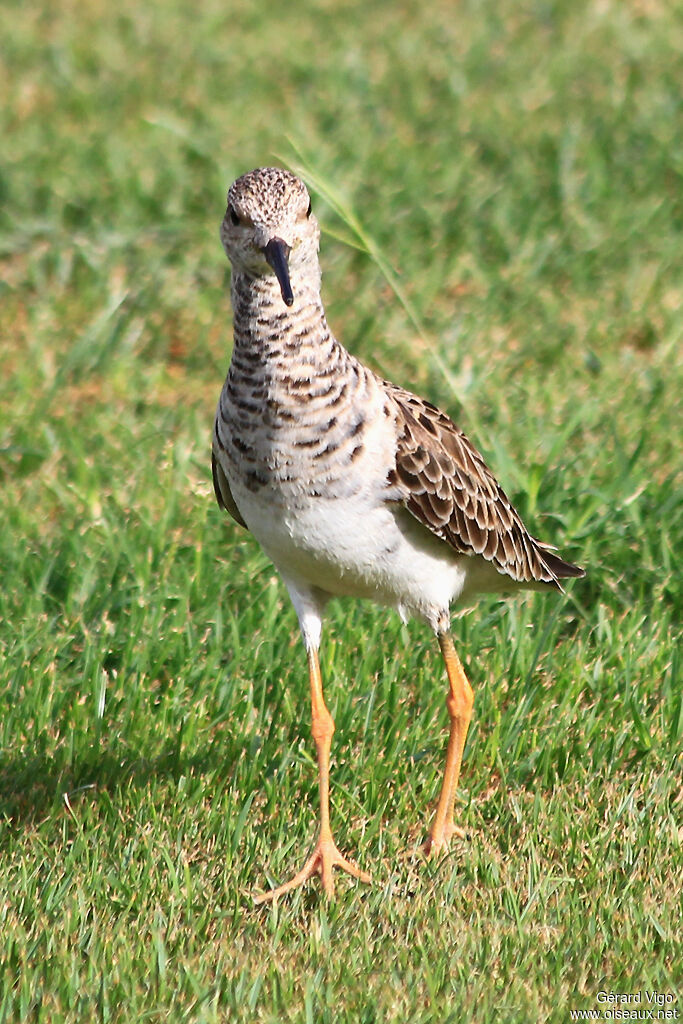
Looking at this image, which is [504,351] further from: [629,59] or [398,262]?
[629,59]

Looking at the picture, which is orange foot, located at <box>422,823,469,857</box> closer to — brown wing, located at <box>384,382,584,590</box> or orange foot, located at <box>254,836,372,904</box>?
orange foot, located at <box>254,836,372,904</box>

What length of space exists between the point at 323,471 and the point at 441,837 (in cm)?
128

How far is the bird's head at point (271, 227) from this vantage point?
13.2 ft

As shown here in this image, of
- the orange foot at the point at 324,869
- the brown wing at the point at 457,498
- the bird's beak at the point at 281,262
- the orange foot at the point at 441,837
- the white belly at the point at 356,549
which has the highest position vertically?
the bird's beak at the point at 281,262

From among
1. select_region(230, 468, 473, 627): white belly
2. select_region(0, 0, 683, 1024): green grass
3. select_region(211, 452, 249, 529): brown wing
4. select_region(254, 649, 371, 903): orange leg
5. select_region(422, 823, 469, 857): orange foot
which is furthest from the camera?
select_region(211, 452, 249, 529): brown wing

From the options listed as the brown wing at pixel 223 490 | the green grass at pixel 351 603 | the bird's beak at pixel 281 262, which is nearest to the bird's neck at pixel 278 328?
the bird's beak at pixel 281 262

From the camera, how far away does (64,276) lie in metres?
8.01

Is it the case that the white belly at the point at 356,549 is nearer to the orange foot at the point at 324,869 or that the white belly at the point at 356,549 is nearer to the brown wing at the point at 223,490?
the brown wing at the point at 223,490

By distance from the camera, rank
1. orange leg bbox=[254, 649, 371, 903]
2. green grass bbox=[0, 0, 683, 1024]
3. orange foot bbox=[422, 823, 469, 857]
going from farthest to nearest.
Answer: orange foot bbox=[422, 823, 469, 857] → orange leg bbox=[254, 649, 371, 903] → green grass bbox=[0, 0, 683, 1024]

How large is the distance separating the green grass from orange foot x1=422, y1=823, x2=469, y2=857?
0.20ft

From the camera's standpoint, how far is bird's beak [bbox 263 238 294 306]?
13.0 ft

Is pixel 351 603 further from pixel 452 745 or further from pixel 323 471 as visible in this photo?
pixel 323 471

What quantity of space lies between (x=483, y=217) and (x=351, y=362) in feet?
13.9

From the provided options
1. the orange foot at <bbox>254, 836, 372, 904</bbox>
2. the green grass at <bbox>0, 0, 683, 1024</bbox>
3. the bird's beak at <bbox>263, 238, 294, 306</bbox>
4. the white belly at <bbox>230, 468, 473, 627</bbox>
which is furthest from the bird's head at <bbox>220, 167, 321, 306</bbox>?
the orange foot at <bbox>254, 836, 372, 904</bbox>
